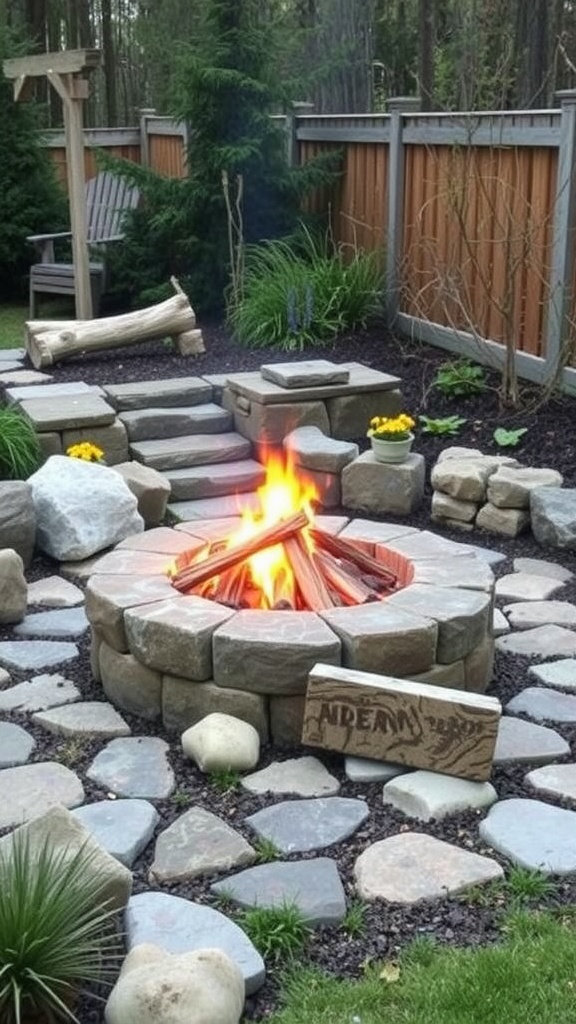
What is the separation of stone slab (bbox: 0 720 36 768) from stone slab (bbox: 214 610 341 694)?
0.60m

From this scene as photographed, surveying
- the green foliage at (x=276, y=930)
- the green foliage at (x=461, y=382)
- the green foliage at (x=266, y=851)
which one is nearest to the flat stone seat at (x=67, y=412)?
the green foliage at (x=461, y=382)

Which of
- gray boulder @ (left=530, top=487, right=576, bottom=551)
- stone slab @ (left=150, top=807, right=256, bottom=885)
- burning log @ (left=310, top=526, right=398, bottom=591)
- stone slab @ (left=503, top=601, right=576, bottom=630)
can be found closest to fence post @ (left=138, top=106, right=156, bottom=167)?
gray boulder @ (left=530, top=487, right=576, bottom=551)

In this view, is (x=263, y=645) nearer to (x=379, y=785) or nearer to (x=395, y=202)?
(x=379, y=785)

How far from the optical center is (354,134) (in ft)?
28.7

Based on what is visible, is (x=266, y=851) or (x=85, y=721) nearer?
(x=266, y=851)

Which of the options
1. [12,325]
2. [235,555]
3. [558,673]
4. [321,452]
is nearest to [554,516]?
[321,452]

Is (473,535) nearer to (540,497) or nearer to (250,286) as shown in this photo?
(540,497)

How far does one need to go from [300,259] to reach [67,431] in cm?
314

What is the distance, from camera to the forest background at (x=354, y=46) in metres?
9.12

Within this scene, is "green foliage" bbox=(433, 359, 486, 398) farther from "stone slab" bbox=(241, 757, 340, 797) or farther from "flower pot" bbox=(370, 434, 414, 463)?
"stone slab" bbox=(241, 757, 340, 797)

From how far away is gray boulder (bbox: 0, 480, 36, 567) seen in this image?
4918 millimetres

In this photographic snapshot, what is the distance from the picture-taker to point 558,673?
3955 mm

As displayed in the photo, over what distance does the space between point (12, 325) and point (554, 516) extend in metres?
6.33

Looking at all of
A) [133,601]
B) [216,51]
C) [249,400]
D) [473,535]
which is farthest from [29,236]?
[133,601]
